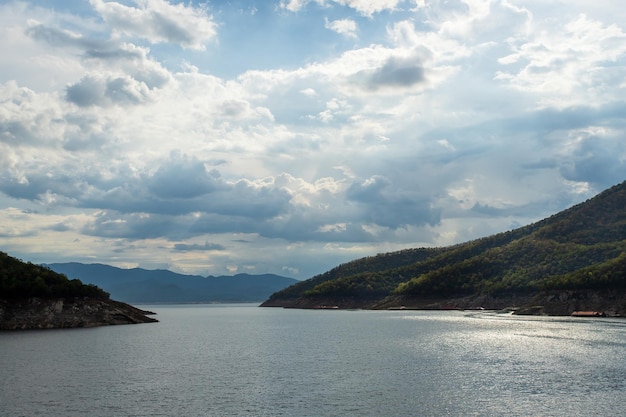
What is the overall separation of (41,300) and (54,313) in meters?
5.29

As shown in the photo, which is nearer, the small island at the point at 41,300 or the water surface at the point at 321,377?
the water surface at the point at 321,377

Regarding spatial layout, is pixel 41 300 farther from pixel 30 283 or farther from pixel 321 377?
pixel 321 377

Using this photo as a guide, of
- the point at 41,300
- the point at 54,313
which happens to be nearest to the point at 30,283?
the point at 41,300

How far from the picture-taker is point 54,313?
163625 millimetres

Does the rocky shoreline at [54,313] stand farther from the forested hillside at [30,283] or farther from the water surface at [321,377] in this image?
the water surface at [321,377]

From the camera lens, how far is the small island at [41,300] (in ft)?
506

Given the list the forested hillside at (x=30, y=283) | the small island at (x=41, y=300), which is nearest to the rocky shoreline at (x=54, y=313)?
the small island at (x=41, y=300)

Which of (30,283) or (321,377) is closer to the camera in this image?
(321,377)

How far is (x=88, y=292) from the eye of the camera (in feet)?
584

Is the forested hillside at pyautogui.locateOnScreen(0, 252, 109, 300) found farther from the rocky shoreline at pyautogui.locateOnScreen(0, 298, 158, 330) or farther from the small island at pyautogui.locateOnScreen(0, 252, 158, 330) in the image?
the rocky shoreline at pyautogui.locateOnScreen(0, 298, 158, 330)

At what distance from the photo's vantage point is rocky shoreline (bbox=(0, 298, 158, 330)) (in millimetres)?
154500

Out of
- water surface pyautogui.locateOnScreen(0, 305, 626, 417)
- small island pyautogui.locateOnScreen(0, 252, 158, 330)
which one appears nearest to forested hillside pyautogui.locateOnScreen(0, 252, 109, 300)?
small island pyautogui.locateOnScreen(0, 252, 158, 330)

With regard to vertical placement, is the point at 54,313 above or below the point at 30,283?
below

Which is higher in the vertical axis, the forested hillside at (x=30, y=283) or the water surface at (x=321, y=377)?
the forested hillside at (x=30, y=283)
